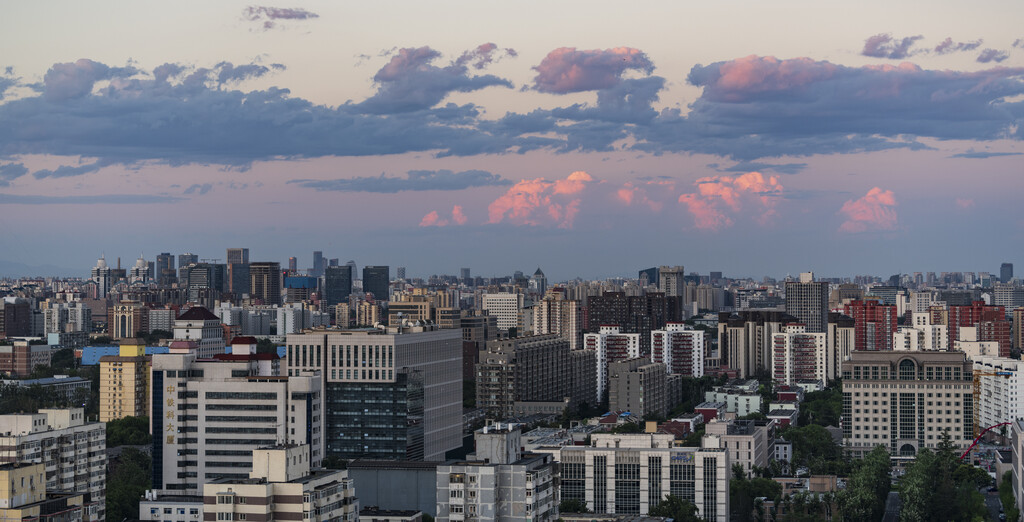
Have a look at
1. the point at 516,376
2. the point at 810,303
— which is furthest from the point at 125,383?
the point at 810,303

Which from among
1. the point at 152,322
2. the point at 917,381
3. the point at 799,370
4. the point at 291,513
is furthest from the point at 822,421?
the point at 152,322

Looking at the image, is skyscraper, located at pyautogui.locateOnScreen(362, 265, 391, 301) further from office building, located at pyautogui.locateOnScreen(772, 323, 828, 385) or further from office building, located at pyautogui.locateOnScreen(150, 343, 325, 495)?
office building, located at pyautogui.locateOnScreen(150, 343, 325, 495)

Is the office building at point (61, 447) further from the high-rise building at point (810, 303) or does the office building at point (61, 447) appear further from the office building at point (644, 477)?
the high-rise building at point (810, 303)

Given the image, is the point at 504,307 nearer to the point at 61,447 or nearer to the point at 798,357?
the point at 798,357

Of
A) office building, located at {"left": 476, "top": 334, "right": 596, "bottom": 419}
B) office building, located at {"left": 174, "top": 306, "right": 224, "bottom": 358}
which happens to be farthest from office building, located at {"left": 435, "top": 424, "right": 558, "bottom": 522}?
office building, located at {"left": 476, "top": 334, "right": 596, "bottom": 419}

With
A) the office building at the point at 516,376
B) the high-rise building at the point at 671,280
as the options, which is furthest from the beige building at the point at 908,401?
the high-rise building at the point at 671,280

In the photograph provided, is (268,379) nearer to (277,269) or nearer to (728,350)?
(728,350)
